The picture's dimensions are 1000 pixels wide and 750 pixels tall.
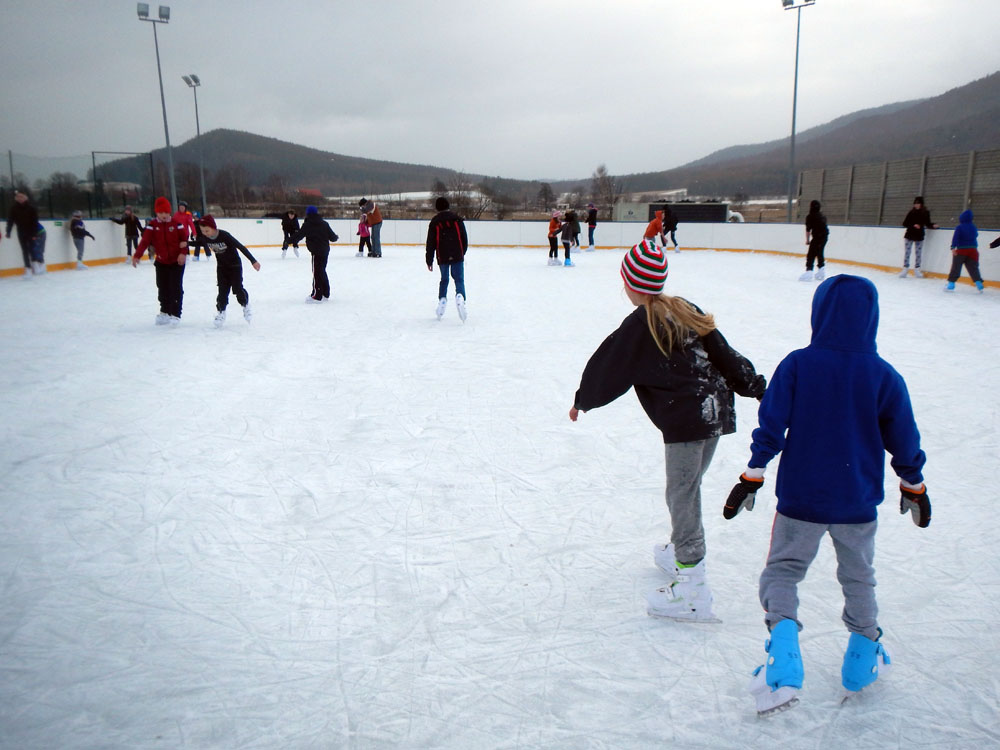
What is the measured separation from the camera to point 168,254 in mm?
8125

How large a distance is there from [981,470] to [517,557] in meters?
2.70

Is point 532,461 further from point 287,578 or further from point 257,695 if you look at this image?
point 257,695

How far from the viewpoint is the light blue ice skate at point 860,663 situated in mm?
2018

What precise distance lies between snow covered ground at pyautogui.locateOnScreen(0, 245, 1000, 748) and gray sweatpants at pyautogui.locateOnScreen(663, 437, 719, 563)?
0.90 feet

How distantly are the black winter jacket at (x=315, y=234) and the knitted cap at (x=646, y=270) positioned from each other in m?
8.24

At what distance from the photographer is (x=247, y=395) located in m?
5.49

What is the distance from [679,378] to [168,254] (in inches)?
287

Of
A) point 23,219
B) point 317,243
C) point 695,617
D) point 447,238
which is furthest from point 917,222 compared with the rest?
point 23,219

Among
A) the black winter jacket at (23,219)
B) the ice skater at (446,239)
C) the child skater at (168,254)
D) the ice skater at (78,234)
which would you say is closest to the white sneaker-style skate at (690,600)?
the ice skater at (446,239)

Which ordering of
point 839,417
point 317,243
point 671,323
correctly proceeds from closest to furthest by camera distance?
point 839,417 < point 671,323 < point 317,243

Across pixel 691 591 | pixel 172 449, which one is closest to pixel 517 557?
pixel 691 591

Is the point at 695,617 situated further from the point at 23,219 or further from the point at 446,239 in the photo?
the point at 23,219

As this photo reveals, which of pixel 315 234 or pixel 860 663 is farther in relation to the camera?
pixel 315 234

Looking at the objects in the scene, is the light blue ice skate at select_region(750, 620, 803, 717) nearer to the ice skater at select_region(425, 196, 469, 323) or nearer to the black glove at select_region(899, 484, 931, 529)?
the black glove at select_region(899, 484, 931, 529)
